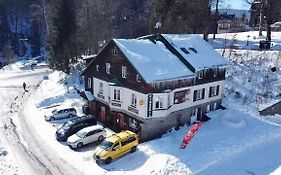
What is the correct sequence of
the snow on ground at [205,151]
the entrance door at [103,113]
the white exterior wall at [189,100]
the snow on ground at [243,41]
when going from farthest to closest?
the snow on ground at [243,41] → the entrance door at [103,113] → the white exterior wall at [189,100] → the snow on ground at [205,151]

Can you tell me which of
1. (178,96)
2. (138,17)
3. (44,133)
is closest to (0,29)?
(138,17)

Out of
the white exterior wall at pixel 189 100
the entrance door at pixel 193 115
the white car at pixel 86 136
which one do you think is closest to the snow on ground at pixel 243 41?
the white exterior wall at pixel 189 100

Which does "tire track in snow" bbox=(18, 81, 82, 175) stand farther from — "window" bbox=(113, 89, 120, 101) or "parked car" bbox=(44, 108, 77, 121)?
"window" bbox=(113, 89, 120, 101)

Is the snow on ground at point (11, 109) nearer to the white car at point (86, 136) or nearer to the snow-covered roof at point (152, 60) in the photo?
the white car at point (86, 136)

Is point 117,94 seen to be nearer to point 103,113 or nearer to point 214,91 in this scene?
point 103,113

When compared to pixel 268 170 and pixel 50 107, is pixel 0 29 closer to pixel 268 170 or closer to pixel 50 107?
pixel 50 107

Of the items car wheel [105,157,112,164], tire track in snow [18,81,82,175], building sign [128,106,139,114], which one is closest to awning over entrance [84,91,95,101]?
building sign [128,106,139,114]
